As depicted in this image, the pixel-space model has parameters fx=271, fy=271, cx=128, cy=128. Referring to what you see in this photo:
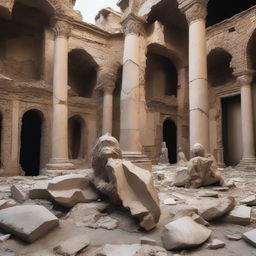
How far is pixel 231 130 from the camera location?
49.5ft

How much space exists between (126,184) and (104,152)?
67 cm

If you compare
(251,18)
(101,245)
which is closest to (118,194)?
(101,245)

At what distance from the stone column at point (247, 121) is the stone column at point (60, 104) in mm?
7822

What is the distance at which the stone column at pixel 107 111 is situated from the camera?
15.1 m

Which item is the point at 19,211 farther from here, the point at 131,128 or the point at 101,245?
the point at 131,128

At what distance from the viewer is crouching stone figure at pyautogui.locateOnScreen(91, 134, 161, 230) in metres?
3.24

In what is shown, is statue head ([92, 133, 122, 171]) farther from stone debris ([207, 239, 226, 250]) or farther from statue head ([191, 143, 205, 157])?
statue head ([191, 143, 205, 157])

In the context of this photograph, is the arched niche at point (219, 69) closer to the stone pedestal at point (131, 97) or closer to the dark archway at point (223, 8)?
the dark archway at point (223, 8)

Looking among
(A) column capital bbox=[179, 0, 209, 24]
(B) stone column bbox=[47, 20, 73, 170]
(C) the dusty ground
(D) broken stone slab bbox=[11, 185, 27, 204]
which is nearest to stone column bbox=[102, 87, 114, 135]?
(B) stone column bbox=[47, 20, 73, 170]

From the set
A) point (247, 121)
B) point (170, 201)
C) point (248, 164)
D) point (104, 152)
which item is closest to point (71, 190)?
point (104, 152)

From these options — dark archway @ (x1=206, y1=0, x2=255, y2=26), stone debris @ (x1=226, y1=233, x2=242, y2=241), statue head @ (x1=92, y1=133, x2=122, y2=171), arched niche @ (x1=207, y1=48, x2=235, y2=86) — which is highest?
dark archway @ (x1=206, y1=0, x2=255, y2=26)

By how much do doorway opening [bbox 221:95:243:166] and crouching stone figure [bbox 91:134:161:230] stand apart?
40.2 ft

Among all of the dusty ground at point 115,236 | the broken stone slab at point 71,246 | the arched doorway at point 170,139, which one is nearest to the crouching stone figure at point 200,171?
the dusty ground at point 115,236

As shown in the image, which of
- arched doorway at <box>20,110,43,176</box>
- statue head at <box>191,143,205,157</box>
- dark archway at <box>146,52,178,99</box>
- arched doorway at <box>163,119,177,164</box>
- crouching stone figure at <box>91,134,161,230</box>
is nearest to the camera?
crouching stone figure at <box>91,134,161,230</box>
